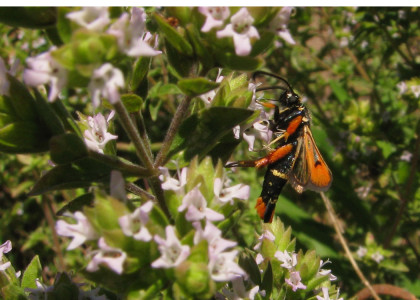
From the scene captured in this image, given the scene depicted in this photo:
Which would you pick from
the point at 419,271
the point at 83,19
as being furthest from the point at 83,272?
the point at 419,271

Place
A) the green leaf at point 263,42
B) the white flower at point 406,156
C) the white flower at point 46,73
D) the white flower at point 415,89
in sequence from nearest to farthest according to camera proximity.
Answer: the white flower at point 46,73 → the green leaf at point 263,42 → the white flower at point 415,89 → the white flower at point 406,156

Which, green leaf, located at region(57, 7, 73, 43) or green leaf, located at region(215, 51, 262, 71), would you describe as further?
green leaf, located at region(215, 51, 262, 71)

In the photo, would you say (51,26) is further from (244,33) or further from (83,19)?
(244,33)

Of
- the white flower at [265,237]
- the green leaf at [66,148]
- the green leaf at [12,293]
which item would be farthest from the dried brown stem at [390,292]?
the green leaf at [66,148]

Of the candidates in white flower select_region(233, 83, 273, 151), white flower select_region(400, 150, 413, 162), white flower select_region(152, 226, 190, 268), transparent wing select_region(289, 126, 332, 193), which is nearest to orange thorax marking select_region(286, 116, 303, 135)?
transparent wing select_region(289, 126, 332, 193)

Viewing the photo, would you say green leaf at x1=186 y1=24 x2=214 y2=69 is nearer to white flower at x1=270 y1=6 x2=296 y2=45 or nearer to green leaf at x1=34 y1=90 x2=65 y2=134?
white flower at x1=270 y1=6 x2=296 y2=45

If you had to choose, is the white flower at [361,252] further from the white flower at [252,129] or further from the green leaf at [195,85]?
the green leaf at [195,85]
